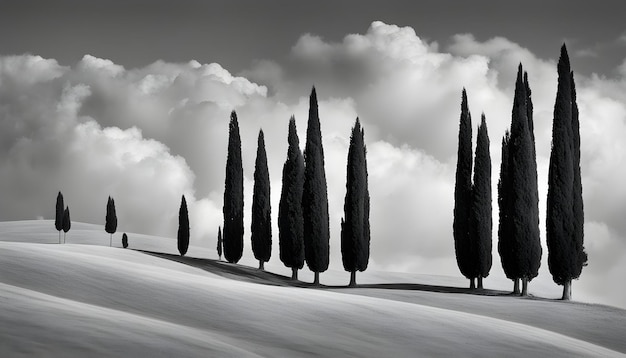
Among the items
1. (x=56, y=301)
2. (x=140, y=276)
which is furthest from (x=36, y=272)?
(x=56, y=301)

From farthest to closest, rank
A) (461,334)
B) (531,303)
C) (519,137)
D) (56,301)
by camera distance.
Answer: (519,137) < (531,303) < (461,334) < (56,301)

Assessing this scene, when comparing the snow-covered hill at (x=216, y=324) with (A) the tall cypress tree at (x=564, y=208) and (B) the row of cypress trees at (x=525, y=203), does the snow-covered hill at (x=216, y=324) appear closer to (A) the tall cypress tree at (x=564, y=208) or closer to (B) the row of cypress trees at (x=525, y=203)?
(A) the tall cypress tree at (x=564, y=208)

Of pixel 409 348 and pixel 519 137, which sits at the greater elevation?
pixel 519 137

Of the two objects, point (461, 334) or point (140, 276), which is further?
point (140, 276)

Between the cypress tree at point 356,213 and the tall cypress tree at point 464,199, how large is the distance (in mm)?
6007

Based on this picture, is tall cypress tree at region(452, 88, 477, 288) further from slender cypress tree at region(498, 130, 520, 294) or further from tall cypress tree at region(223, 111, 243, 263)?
tall cypress tree at region(223, 111, 243, 263)

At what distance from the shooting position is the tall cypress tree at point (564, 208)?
36031mm

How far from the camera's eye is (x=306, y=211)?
1811 inches

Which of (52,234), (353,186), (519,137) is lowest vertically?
(52,234)

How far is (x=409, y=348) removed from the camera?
1612 centimetres

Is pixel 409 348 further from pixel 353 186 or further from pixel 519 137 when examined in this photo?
pixel 353 186

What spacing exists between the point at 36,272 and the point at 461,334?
1150 cm

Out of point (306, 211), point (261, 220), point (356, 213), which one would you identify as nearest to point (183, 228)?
point (261, 220)

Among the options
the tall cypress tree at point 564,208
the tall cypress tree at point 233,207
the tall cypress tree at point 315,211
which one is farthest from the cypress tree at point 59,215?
the tall cypress tree at point 564,208
